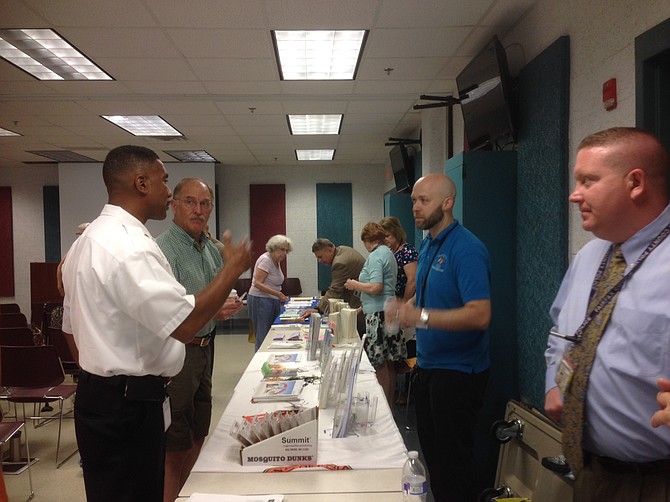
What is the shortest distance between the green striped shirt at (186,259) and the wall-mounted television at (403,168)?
14.9 feet

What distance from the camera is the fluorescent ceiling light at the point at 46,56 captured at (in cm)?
353

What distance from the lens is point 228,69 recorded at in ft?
13.8

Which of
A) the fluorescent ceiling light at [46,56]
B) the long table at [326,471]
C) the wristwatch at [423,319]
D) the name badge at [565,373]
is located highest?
the fluorescent ceiling light at [46,56]

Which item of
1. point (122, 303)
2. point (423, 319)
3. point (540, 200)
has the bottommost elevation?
point (423, 319)

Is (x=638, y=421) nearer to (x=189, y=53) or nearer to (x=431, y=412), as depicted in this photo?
(x=431, y=412)

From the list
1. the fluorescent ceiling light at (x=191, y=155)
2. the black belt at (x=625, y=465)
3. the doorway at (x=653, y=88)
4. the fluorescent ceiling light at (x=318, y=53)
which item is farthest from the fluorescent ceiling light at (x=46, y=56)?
the black belt at (x=625, y=465)

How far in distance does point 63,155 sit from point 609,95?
27.8 feet

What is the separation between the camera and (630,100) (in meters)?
2.18

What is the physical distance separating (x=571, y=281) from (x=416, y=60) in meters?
3.08

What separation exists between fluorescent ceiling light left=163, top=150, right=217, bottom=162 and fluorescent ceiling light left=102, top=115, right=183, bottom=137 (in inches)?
51.6

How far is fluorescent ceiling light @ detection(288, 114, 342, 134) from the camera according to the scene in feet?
19.9

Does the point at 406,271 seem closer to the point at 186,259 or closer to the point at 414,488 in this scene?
the point at 186,259

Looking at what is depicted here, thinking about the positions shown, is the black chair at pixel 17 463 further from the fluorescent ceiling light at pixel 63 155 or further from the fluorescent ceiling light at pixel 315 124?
the fluorescent ceiling light at pixel 63 155

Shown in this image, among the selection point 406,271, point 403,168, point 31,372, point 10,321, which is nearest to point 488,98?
point 406,271
